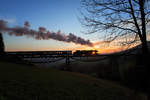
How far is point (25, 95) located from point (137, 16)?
654cm

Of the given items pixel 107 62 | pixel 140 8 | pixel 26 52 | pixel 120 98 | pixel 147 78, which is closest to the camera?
pixel 147 78

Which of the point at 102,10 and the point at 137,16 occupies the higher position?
the point at 102,10

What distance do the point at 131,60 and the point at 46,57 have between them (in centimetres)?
989

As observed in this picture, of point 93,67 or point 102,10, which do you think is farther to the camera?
point 102,10

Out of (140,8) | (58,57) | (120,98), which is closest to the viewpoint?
(120,98)

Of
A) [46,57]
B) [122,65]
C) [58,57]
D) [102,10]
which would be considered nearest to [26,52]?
[46,57]

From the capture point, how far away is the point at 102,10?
666 centimetres

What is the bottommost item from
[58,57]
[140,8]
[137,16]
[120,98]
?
[120,98]

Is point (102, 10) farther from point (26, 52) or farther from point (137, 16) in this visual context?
point (26, 52)

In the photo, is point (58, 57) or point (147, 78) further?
point (58, 57)

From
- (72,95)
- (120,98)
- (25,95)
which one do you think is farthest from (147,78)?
(25,95)

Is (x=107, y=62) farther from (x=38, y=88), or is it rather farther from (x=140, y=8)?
(x=140, y=8)

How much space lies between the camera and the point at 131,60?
157cm

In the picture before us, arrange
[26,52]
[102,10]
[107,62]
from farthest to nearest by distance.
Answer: [26,52], [102,10], [107,62]
